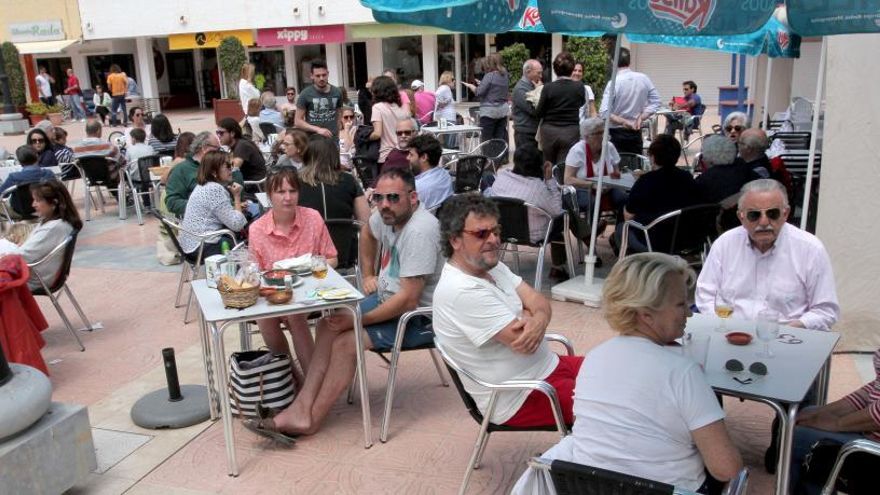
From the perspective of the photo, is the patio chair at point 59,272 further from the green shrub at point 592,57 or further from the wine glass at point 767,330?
the green shrub at point 592,57

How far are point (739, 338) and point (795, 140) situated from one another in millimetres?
6249

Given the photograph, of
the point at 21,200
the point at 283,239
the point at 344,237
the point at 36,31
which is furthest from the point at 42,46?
the point at 283,239

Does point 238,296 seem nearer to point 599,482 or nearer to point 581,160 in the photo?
point 599,482

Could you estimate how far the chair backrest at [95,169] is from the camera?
936 cm

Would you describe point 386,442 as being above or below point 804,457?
below

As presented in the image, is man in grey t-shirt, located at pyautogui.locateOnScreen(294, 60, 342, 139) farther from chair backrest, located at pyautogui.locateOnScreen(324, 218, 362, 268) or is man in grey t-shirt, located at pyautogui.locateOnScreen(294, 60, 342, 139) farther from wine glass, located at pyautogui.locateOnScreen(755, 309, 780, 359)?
wine glass, located at pyautogui.locateOnScreen(755, 309, 780, 359)

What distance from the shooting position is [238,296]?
Result: 3.44 m

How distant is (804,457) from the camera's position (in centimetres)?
272

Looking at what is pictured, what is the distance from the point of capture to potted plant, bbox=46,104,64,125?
925 inches

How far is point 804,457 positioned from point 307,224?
280 cm

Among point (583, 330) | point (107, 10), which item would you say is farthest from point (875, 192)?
point (107, 10)

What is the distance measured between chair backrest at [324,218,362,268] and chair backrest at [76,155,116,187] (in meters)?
5.50

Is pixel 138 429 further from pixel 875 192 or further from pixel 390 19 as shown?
pixel 875 192

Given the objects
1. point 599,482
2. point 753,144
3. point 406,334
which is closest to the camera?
point 599,482
